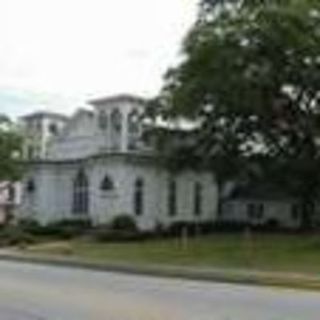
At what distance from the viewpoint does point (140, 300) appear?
74.8 feet

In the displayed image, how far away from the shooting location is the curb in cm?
3096

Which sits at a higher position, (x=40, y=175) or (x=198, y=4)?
(x=198, y=4)

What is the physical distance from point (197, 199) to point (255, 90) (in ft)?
64.7

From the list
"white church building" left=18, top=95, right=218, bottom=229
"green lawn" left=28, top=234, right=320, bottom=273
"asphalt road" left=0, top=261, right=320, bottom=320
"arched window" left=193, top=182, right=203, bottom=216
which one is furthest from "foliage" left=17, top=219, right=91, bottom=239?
"asphalt road" left=0, top=261, right=320, bottom=320

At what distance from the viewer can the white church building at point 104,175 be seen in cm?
6631

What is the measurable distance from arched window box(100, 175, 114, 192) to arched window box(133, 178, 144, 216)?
1.42 m

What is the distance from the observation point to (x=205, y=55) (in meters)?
53.8

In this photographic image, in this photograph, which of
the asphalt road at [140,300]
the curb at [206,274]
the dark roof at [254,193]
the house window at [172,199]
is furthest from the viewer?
the dark roof at [254,193]

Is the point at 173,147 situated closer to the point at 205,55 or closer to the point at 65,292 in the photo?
the point at 205,55

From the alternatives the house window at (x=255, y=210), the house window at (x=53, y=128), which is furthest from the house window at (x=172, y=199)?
the house window at (x=53, y=128)

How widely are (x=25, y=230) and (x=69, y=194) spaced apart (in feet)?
27.8

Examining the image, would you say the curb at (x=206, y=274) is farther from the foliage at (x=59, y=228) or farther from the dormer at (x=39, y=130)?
the dormer at (x=39, y=130)

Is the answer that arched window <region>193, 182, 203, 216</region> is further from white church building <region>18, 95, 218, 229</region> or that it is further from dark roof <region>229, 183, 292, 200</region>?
dark roof <region>229, 183, 292, 200</region>

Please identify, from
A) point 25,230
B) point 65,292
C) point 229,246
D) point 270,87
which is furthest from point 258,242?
point 65,292
